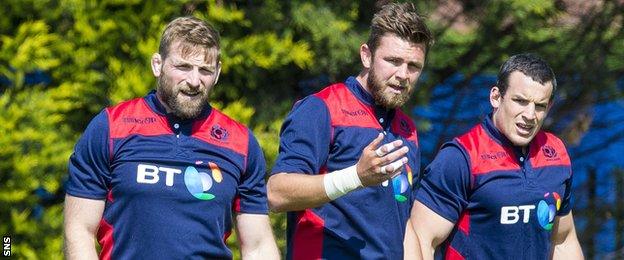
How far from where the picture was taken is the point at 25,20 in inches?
336

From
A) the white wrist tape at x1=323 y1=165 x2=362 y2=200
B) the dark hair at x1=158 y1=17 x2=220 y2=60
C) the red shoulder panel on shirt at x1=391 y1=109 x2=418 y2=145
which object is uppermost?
the dark hair at x1=158 y1=17 x2=220 y2=60

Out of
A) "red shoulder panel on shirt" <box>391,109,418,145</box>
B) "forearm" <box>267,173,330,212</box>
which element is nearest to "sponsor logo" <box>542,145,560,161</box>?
"red shoulder panel on shirt" <box>391,109,418,145</box>

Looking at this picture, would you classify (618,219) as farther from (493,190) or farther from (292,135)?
(292,135)

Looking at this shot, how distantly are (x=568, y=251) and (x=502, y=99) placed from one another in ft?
2.65

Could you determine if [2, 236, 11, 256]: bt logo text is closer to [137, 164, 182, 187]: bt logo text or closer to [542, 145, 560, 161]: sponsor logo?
[137, 164, 182, 187]: bt logo text

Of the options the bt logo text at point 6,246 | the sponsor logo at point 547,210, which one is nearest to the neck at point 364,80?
the sponsor logo at point 547,210

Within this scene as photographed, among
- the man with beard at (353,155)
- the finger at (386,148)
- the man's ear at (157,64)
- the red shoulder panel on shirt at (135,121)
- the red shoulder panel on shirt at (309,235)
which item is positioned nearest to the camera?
the finger at (386,148)

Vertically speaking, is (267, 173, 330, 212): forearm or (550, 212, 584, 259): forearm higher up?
(267, 173, 330, 212): forearm

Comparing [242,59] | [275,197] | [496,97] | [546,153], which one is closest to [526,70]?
[496,97]

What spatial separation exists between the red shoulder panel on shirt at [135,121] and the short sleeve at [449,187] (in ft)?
4.35

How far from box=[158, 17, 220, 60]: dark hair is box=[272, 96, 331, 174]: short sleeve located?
18.7 inches

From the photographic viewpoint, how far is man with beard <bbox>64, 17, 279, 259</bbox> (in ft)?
16.8

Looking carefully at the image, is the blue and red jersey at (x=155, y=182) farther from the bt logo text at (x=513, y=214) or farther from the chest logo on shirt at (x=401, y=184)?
the bt logo text at (x=513, y=214)

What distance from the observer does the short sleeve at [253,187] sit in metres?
5.37
